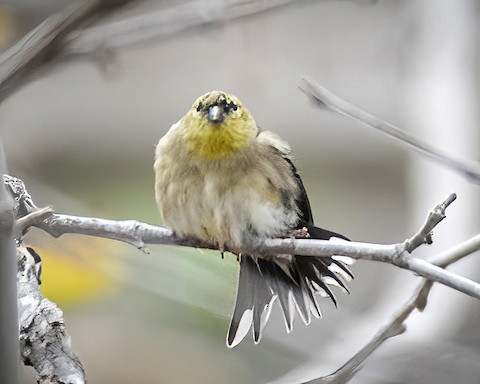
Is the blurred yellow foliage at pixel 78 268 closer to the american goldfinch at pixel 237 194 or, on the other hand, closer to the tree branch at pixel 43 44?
the american goldfinch at pixel 237 194

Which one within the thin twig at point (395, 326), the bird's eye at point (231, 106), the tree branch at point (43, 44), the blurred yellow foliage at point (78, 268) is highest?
the tree branch at point (43, 44)

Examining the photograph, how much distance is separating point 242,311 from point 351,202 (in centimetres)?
21

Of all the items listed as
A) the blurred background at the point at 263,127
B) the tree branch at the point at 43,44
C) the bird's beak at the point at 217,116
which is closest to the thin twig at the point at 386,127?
the blurred background at the point at 263,127

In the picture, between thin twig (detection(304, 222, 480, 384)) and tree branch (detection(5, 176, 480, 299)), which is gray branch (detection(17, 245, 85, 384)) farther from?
thin twig (detection(304, 222, 480, 384))

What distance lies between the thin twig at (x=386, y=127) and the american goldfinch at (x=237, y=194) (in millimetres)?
85

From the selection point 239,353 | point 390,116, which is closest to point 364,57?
point 390,116

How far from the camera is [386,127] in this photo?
1006mm

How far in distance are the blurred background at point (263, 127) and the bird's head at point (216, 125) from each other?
0.02 meters

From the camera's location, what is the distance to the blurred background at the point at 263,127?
95cm

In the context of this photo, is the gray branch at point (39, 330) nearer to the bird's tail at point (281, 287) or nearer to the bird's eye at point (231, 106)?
the bird's tail at point (281, 287)

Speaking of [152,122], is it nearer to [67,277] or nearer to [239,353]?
[67,277]

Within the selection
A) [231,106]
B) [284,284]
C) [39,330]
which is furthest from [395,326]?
[39,330]

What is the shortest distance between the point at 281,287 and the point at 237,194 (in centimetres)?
15

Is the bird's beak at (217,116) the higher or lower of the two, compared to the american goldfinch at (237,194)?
higher
